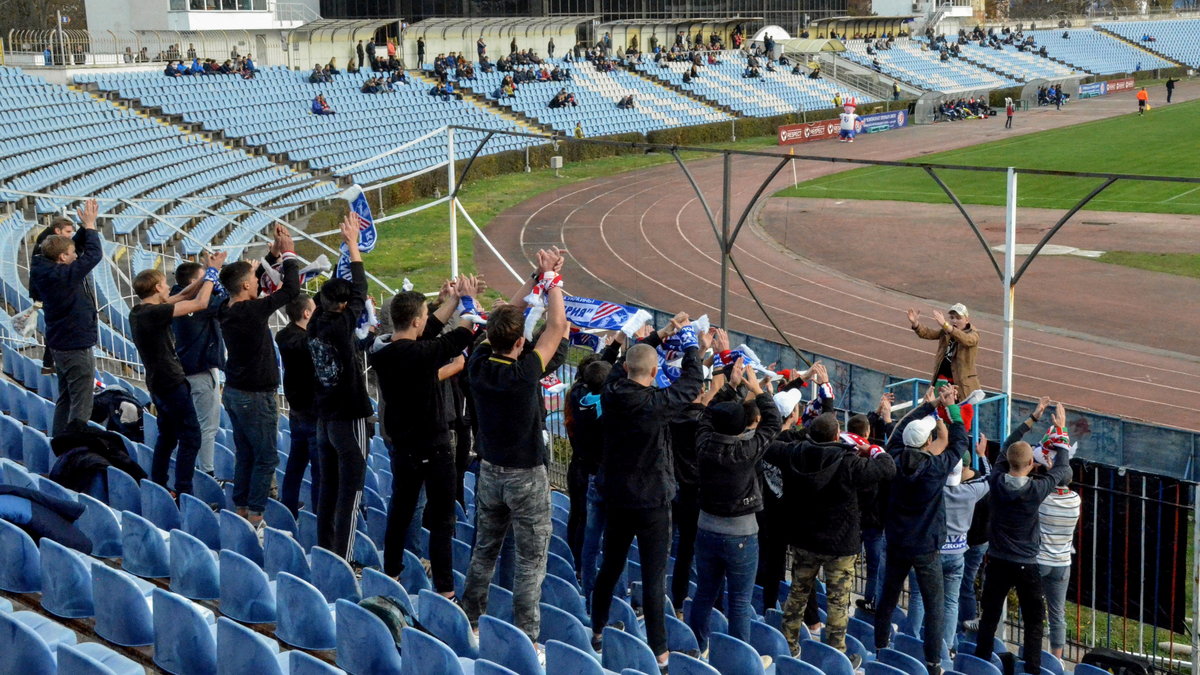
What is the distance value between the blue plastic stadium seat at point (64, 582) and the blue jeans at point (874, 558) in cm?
468

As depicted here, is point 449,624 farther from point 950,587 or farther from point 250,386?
point 950,587

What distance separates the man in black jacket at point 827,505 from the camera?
6777 millimetres

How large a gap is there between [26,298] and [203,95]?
24.9 metres

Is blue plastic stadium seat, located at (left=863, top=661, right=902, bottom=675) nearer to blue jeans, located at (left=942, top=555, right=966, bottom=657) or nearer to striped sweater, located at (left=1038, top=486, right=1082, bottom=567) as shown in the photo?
blue jeans, located at (left=942, top=555, right=966, bottom=657)

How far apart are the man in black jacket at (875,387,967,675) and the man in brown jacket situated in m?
4.36

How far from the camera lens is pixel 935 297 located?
2503 centimetres

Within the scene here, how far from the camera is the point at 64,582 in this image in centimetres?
560

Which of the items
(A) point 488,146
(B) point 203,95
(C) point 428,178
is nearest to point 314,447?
(C) point 428,178

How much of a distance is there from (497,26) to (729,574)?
52.1 meters

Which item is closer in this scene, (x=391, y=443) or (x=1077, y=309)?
(x=391, y=443)

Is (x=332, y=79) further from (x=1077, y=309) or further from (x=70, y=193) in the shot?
(x=1077, y=309)

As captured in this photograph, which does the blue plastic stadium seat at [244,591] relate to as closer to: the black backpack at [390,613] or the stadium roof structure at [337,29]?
the black backpack at [390,613]

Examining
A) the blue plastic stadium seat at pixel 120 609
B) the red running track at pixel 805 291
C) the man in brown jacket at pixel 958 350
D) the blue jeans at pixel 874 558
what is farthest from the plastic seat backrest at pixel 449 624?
the red running track at pixel 805 291

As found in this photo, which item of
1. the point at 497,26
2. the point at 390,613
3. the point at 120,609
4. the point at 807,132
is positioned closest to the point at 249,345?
the point at 120,609
